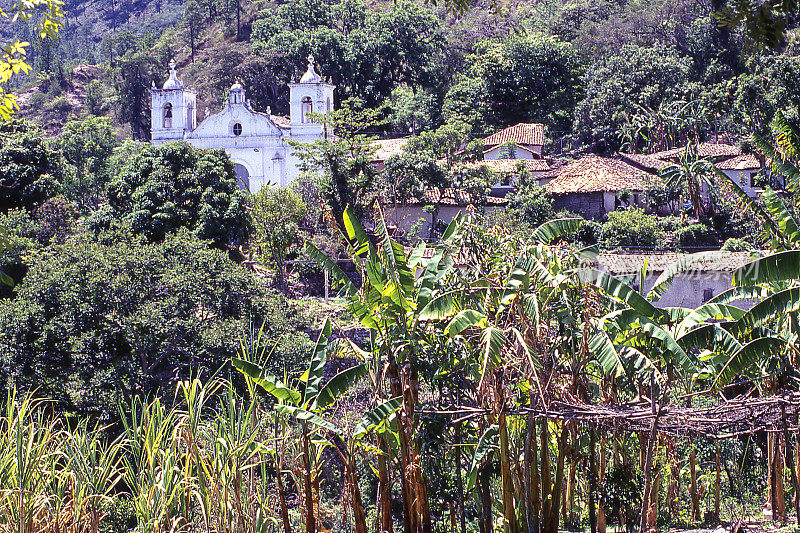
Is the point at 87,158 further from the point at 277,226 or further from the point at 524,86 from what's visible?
the point at 524,86

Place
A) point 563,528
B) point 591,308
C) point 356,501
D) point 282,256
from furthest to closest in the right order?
point 282,256 → point 563,528 → point 591,308 → point 356,501

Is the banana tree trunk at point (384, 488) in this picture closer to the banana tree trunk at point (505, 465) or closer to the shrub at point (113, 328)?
the banana tree trunk at point (505, 465)

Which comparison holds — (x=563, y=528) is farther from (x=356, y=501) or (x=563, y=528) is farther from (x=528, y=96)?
(x=528, y=96)

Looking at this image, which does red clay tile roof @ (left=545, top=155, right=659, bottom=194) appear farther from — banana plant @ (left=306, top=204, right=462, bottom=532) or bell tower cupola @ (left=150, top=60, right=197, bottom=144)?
banana plant @ (left=306, top=204, right=462, bottom=532)

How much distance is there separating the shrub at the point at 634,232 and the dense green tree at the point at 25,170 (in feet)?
56.2

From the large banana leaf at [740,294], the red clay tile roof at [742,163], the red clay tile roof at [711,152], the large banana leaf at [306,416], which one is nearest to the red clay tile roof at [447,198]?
the red clay tile roof at [711,152]

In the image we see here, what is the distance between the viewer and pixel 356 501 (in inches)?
265

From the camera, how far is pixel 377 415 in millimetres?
6488

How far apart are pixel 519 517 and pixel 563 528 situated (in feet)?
8.90

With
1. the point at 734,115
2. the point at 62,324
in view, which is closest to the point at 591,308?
the point at 62,324

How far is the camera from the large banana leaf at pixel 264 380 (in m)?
6.33

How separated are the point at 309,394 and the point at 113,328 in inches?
260

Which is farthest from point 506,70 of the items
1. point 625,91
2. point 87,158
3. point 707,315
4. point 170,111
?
point 707,315

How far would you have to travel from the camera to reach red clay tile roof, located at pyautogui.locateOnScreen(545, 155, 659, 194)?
26.8m
